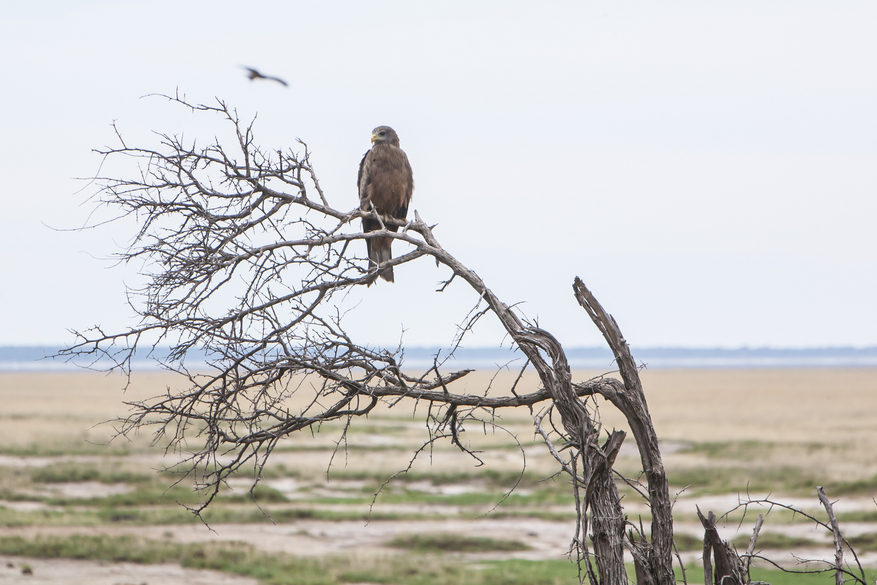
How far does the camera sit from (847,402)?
74.9m

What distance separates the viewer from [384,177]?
28.8 ft

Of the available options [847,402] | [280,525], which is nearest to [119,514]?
[280,525]

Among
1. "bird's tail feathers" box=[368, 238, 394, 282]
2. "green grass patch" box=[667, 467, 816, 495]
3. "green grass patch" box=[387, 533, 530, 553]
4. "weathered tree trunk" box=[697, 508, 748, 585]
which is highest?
"bird's tail feathers" box=[368, 238, 394, 282]

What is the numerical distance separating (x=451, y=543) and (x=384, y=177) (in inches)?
486

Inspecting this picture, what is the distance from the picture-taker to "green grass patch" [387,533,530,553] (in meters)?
18.9

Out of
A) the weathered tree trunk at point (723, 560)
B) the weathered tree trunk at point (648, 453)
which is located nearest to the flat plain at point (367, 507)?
the weathered tree trunk at point (723, 560)

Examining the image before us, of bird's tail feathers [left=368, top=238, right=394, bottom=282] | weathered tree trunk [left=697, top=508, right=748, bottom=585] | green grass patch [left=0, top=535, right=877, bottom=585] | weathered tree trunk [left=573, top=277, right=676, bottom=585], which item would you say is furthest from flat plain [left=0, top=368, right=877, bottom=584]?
weathered tree trunk [left=573, top=277, right=676, bottom=585]

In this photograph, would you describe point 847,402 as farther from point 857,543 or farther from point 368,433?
point 857,543

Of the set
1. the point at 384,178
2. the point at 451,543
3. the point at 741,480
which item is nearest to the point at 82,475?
the point at 451,543

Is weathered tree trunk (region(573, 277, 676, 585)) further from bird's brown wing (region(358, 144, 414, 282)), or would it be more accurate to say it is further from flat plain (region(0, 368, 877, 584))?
bird's brown wing (region(358, 144, 414, 282))

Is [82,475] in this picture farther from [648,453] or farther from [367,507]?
[648,453]

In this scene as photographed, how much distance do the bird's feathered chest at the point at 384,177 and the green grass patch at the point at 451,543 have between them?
1168 centimetres

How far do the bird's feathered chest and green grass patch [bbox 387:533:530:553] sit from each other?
38.3ft

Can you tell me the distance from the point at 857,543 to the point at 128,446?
96.7 feet
